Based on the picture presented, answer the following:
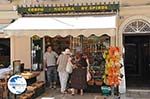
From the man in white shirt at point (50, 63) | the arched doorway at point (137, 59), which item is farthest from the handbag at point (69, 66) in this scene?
the arched doorway at point (137, 59)

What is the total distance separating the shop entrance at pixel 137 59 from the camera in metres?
19.8

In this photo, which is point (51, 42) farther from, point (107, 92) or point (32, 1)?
point (107, 92)

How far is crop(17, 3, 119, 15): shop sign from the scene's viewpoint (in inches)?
663

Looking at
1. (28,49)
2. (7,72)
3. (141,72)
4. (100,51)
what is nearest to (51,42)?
(28,49)

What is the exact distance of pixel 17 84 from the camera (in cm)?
1329

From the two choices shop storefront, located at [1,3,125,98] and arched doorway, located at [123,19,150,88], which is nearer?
shop storefront, located at [1,3,125,98]

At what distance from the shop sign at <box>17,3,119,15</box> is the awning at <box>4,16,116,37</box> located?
779mm

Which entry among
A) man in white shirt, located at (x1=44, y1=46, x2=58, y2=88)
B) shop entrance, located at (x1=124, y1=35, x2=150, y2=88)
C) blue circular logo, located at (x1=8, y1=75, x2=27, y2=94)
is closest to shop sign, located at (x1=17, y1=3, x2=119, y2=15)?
man in white shirt, located at (x1=44, y1=46, x2=58, y2=88)

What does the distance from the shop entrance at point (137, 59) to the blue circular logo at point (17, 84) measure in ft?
26.0

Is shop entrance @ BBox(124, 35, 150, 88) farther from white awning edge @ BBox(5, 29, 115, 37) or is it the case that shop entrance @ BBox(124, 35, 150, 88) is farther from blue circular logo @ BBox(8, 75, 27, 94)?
blue circular logo @ BBox(8, 75, 27, 94)

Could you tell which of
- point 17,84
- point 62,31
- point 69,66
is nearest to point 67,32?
point 62,31

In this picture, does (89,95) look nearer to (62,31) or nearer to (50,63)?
(50,63)

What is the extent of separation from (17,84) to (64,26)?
3.18 m

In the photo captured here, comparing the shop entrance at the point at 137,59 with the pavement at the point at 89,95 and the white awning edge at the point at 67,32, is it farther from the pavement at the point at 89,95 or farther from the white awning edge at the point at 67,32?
the white awning edge at the point at 67,32
